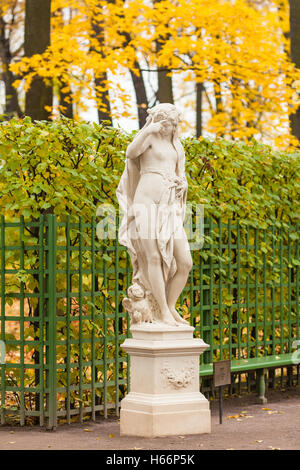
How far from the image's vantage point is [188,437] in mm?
7422

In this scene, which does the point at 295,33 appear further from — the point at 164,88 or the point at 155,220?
the point at 155,220

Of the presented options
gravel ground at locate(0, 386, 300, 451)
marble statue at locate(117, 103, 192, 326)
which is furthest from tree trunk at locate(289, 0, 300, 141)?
marble statue at locate(117, 103, 192, 326)

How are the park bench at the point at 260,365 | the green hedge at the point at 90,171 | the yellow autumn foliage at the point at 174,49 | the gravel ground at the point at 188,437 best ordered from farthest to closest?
1. the yellow autumn foliage at the point at 174,49
2. the park bench at the point at 260,365
3. the green hedge at the point at 90,171
4. the gravel ground at the point at 188,437

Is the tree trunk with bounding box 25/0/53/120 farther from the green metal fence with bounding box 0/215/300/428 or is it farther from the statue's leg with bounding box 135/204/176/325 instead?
the statue's leg with bounding box 135/204/176/325

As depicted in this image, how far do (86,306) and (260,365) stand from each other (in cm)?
→ 246

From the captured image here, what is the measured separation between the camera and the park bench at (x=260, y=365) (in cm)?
942

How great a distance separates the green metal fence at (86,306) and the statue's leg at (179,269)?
3.26 ft

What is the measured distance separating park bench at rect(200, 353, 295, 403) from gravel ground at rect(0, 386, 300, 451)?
509mm

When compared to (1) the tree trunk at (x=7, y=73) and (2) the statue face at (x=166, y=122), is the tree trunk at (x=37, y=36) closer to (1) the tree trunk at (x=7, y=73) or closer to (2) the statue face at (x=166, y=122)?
(2) the statue face at (x=166, y=122)

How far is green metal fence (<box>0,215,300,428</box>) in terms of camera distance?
8.02 m

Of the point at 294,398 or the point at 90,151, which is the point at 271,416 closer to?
the point at 294,398

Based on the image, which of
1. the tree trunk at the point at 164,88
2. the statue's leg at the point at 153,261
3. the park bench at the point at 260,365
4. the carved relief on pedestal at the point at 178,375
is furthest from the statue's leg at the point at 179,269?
the tree trunk at the point at 164,88

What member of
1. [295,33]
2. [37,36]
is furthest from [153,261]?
[295,33]

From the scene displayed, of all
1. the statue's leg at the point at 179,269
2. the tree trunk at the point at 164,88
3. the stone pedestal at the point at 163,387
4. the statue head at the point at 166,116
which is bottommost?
the stone pedestal at the point at 163,387
